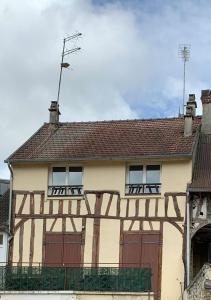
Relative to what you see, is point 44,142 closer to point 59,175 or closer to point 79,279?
point 59,175

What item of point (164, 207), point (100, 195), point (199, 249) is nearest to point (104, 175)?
point (100, 195)

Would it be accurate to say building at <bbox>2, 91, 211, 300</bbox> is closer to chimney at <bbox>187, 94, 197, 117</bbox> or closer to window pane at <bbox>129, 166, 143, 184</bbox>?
window pane at <bbox>129, 166, 143, 184</bbox>

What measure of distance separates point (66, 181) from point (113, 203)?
7.36 feet

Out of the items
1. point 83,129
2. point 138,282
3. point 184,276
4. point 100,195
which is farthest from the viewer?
point 83,129

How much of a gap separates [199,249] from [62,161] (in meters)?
6.61

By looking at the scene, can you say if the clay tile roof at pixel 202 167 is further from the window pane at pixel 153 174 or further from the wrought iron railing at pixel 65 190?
the wrought iron railing at pixel 65 190

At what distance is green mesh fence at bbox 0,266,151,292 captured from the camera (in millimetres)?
24562

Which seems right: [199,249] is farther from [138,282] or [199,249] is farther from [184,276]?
[138,282]

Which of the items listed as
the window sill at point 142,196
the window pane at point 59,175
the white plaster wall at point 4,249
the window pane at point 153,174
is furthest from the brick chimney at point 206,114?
the white plaster wall at point 4,249

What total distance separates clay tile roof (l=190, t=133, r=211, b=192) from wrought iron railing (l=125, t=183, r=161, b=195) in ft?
4.99

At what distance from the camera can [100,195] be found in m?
28.6

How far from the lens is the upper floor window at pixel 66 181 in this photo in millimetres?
29141

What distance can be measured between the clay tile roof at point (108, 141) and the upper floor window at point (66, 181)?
0.62 meters

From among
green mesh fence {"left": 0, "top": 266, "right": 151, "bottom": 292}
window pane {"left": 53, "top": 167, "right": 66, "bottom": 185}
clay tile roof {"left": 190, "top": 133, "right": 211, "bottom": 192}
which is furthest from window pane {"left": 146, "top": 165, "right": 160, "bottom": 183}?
green mesh fence {"left": 0, "top": 266, "right": 151, "bottom": 292}
